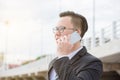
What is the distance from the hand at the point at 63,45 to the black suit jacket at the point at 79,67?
52mm

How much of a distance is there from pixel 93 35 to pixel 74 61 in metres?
16.0

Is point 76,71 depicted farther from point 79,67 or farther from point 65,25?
point 65,25

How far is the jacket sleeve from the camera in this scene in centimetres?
245

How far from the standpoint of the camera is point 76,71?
103 inches

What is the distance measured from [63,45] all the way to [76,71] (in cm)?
19

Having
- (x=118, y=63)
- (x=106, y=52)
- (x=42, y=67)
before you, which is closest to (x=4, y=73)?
(x=42, y=67)

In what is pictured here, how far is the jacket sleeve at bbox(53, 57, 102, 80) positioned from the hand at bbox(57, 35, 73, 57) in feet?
0.18

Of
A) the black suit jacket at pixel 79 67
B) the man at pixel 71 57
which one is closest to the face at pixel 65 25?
the man at pixel 71 57

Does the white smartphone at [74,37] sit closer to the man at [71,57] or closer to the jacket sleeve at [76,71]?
the man at [71,57]

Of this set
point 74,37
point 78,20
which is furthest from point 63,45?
point 78,20

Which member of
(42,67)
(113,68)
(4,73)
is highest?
(113,68)

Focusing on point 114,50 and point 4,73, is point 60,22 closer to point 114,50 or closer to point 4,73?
point 114,50

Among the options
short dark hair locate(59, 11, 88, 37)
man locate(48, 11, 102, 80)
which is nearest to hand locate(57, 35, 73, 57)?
man locate(48, 11, 102, 80)

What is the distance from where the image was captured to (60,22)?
8.75 ft
